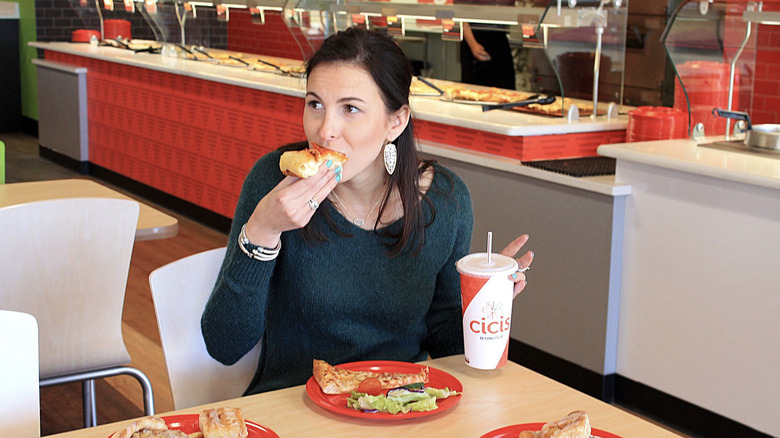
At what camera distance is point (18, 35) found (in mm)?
8969

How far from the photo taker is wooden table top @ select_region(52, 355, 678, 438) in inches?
50.7

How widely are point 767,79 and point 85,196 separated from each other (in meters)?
3.22

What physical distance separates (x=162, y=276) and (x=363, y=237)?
389 mm

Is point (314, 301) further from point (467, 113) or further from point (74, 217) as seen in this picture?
point (467, 113)

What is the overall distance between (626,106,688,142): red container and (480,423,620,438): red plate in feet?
7.90

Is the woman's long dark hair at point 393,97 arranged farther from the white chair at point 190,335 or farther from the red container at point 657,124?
the red container at point 657,124

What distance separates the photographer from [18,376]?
55.8 inches

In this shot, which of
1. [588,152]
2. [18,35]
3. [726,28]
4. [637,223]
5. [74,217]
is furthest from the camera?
[18,35]

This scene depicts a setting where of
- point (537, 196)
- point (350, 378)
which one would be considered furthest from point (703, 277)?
point (350, 378)

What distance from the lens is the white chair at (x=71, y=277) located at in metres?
2.17

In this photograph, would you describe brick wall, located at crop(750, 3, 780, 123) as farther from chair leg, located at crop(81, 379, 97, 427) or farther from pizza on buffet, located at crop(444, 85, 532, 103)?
chair leg, located at crop(81, 379, 97, 427)

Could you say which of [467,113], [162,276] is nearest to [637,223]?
[467,113]

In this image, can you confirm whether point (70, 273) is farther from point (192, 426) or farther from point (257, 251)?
point (192, 426)

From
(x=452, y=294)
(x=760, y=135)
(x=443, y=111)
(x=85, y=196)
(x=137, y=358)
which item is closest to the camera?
(x=452, y=294)
